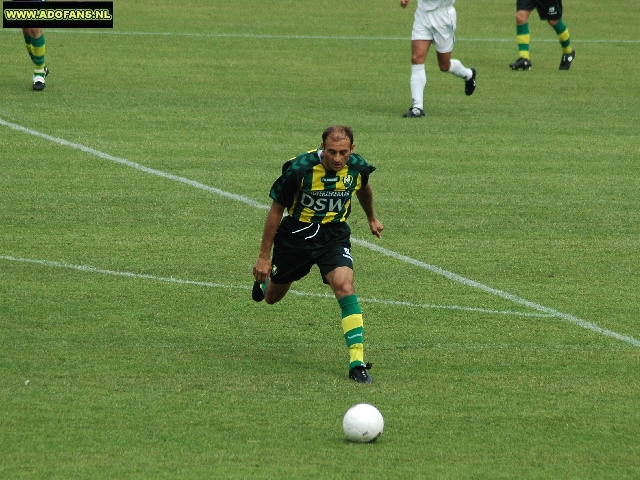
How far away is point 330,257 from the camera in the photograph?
7.75 m

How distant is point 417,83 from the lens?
51.2 ft

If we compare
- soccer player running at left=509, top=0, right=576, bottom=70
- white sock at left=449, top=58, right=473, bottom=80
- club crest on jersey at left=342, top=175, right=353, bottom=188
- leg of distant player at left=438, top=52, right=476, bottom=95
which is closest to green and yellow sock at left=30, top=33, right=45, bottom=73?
leg of distant player at left=438, top=52, right=476, bottom=95

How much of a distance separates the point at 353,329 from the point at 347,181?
942 millimetres

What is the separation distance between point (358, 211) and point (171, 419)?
5.49m

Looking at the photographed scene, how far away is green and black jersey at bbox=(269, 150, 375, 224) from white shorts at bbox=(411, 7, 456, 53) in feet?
26.5

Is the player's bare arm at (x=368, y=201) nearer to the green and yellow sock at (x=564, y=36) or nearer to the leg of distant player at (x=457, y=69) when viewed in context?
the leg of distant player at (x=457, y=69)

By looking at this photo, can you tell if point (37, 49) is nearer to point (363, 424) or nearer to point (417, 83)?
point (417, 83)

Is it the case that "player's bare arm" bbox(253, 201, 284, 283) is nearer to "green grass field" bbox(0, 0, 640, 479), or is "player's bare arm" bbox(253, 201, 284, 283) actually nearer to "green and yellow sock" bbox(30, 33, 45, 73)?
"green grass field" bbox(0, 0, 640, 479)

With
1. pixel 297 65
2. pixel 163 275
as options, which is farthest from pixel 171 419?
pixel 297 65

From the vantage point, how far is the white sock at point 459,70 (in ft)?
53.3

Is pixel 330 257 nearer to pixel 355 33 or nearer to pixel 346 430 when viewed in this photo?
pixel 346 430

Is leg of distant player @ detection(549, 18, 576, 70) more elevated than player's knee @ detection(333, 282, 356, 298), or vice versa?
leg of distant player @ detection(549, 18, 576, 70)

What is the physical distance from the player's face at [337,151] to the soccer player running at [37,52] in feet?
30.9

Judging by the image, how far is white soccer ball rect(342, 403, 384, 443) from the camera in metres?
6.34
